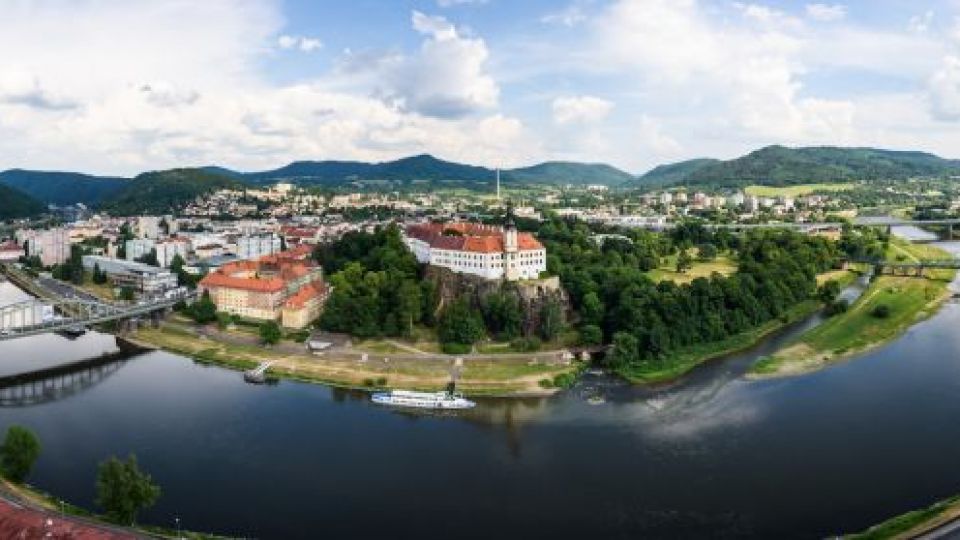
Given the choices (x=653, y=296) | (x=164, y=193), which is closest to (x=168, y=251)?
(x=653, y=296)

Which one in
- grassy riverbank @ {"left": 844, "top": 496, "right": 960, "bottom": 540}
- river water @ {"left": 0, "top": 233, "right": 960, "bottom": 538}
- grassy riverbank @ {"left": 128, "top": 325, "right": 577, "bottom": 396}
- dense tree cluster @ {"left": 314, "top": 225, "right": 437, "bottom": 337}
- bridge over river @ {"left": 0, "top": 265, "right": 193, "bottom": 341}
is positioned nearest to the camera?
grassy riverbank @ {"left": 844, "top": 496, "right": 960, "bottom": 540}

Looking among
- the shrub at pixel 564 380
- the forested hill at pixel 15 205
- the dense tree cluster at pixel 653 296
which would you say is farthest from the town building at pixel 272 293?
the forested hill at pixel 15 205

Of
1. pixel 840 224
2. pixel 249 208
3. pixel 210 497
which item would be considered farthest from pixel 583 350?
pixel 249 208

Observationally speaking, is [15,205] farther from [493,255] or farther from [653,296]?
[653,296]

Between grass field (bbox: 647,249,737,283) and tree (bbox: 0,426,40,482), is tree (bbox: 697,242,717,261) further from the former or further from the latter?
tree (bbox: 0,426,40,482)

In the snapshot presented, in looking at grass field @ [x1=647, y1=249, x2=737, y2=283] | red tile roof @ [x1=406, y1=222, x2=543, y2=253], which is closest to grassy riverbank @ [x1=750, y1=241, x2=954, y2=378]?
grass field @ [x1=647, y1=249, x2=737, y2=283]

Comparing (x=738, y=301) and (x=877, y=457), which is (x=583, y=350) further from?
(x=877, y=457)

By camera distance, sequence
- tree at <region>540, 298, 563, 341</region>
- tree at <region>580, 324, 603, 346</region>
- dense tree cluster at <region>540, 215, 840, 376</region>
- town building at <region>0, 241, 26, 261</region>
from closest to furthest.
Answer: dense tree cluster at <region>540, 215, 840, 376</region> → tree at <region>580, 324, 603, 346</region> → tree at <region>540, 298, 563, 341</region> → town building at <region>0, 241, 26, 261</region>
